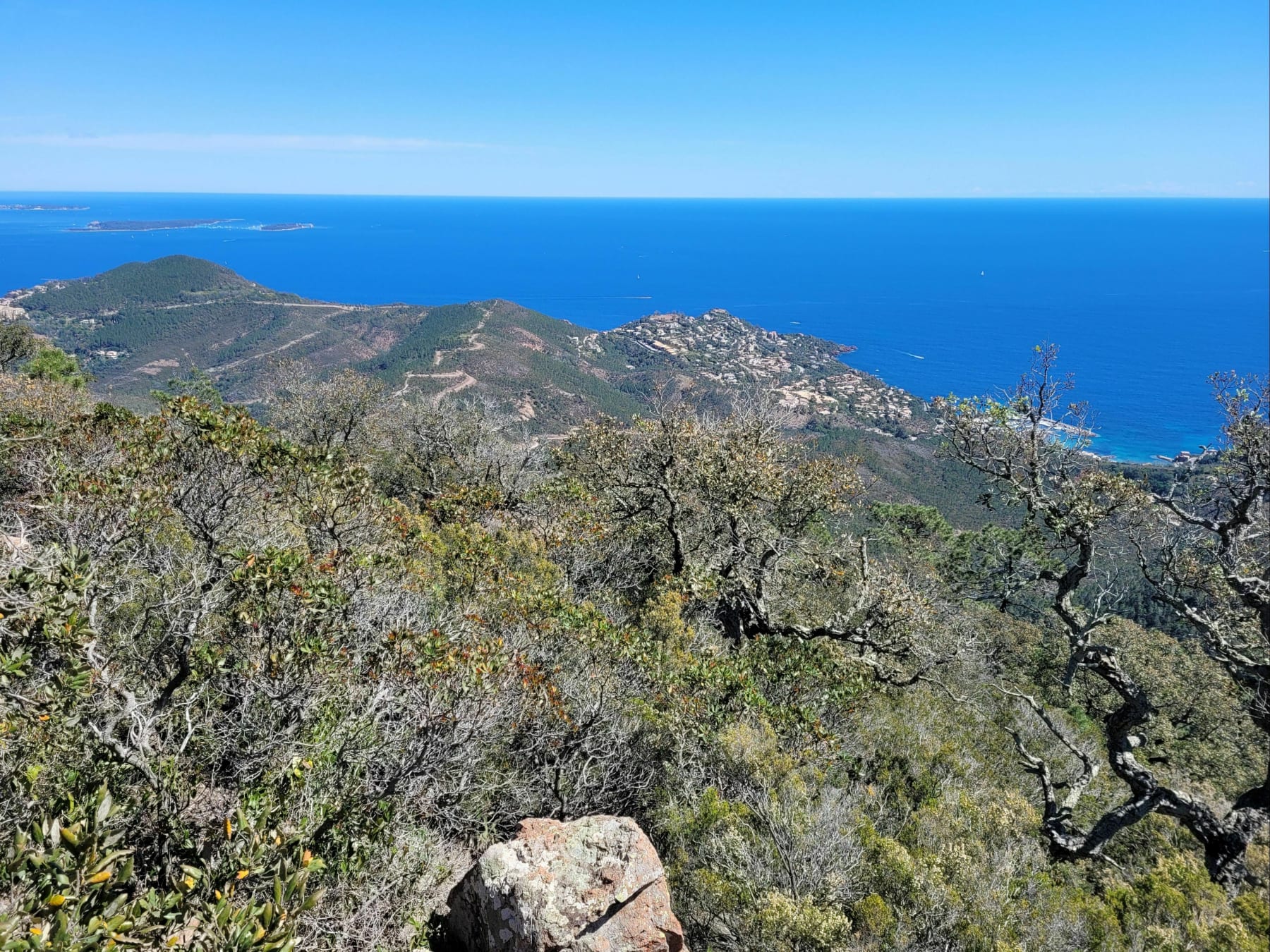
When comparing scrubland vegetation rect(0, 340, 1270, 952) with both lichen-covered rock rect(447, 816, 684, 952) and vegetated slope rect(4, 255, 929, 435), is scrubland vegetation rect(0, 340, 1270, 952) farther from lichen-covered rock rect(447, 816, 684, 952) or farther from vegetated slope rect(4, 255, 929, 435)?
vegetated slope rect(4, 255, 929, 435)

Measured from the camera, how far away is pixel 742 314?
185625 millimetres

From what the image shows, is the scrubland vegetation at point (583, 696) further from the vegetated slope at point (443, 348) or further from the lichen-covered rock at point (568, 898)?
the vegetated slope at point (443, 348)

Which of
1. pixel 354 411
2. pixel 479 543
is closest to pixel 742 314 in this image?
pixel 354 411

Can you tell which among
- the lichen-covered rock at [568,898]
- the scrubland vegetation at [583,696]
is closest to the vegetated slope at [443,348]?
the scrubland vegetation at [583,696]

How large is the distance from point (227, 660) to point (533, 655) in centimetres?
371

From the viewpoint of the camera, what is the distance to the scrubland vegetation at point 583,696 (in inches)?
213

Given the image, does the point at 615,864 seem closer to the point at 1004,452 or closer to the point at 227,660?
the point at 227,660

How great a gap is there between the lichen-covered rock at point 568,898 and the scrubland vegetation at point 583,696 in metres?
0.57

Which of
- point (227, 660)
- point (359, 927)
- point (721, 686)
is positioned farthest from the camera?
point (721, 686)

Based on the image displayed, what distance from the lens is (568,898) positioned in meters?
5.72

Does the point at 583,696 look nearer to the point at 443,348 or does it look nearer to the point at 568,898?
the point at 568,898

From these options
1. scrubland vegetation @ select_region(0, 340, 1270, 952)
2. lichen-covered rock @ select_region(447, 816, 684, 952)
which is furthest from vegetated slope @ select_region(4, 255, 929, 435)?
lichen-covered rock @ select_region(447, 816, 684, 952)

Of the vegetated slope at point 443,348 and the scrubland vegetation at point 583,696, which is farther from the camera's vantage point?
the vegetated slope at point 443,348

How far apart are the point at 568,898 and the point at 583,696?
325 cm
